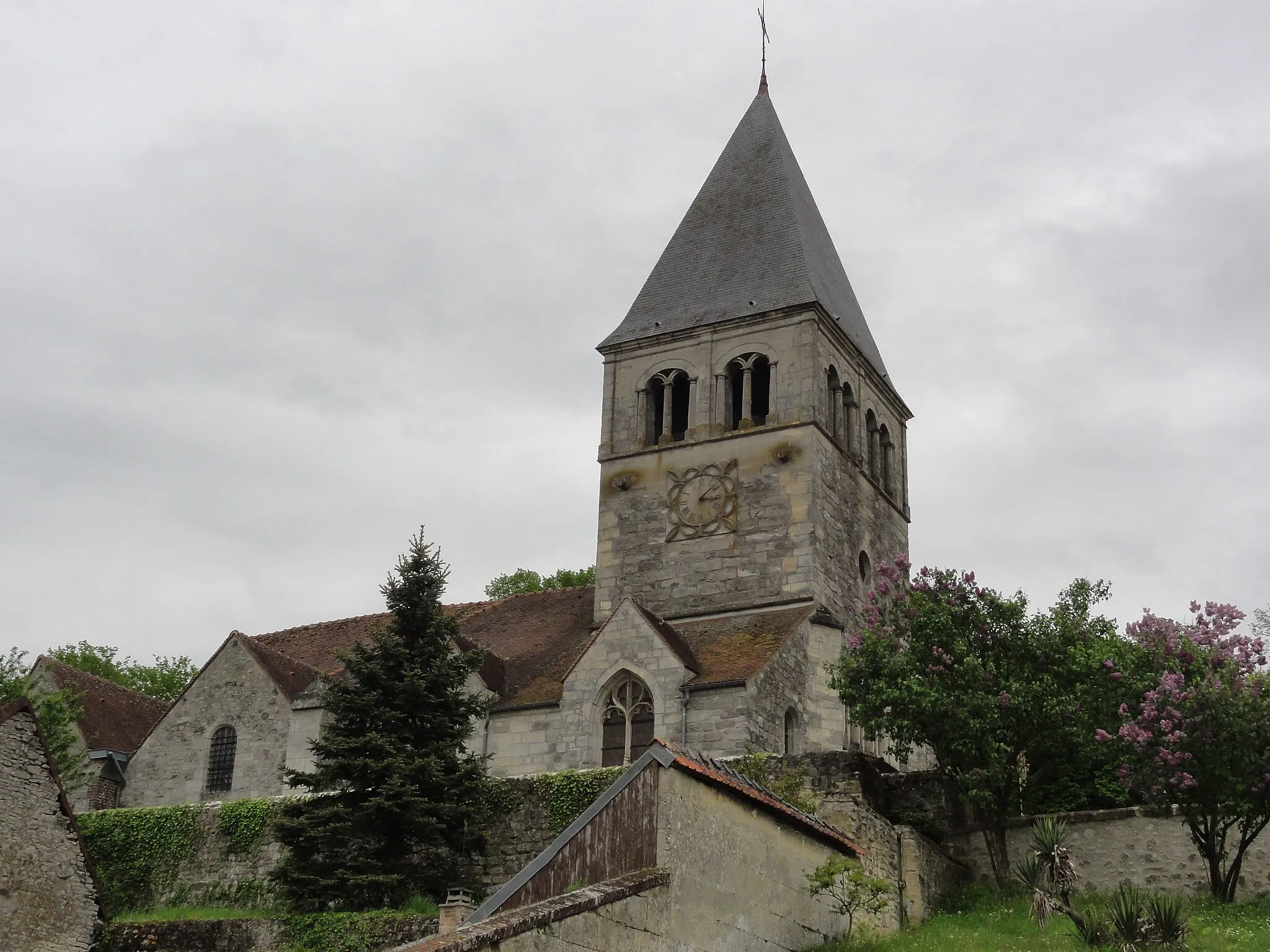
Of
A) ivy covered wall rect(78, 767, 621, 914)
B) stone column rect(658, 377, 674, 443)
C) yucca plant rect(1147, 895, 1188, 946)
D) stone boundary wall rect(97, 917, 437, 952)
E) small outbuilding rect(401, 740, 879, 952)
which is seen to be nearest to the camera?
small outbuilding rect(401, 740, 879, 952)

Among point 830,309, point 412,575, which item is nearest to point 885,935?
point 412,575

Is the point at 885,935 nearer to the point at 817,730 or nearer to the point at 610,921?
the point at 610,921

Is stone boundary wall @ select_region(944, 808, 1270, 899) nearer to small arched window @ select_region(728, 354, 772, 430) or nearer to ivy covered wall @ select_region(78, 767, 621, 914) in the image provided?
ivy covered wall @ select_region(78, 767, 621, 914)

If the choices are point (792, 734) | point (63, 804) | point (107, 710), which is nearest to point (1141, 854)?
point (792, 734)

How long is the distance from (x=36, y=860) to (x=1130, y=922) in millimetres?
12993

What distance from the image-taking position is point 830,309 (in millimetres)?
32031

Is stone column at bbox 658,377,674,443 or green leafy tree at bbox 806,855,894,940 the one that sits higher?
stone column at bbox 658,377,674,443

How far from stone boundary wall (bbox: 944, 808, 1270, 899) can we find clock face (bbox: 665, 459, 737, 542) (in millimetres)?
10307

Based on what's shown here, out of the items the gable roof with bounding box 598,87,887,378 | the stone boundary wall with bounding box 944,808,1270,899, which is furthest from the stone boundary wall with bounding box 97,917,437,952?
the gable roof with bounding box 598,87,887,378

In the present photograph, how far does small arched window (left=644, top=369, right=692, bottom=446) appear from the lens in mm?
31312

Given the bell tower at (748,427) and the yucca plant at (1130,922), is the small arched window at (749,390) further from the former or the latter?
the yucca plant at (1130,922)

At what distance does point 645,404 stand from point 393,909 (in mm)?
14899

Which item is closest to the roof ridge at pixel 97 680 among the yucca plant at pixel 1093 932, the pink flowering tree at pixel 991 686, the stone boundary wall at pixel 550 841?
the stone boundary wall at pixel 550 841

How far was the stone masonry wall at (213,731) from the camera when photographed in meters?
28.4
